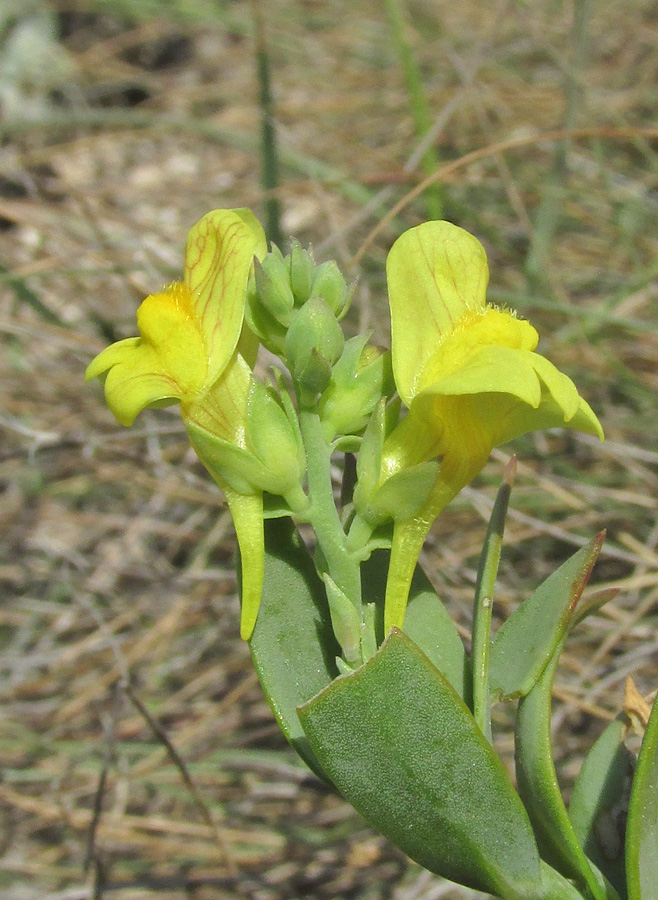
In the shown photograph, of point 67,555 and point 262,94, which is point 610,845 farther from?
point 262,94

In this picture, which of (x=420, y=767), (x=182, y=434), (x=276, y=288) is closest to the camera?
(x=420, y=767)

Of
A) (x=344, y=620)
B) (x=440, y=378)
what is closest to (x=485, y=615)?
(x=344, y=620)

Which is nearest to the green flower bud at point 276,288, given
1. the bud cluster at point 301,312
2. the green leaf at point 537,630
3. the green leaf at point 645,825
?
the bud cluster at point 301,312

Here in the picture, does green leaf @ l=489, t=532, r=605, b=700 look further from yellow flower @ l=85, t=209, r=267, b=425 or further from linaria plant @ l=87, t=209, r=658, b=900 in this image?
yellow flower @ l=85, t=209, r=267, b=425

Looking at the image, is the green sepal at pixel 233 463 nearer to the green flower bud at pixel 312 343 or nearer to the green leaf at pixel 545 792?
the green flower bud at pixel 312 343

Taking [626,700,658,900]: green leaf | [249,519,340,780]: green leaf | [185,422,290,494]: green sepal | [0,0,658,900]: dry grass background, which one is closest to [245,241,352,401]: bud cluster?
[185,422,290,494]: green sepal

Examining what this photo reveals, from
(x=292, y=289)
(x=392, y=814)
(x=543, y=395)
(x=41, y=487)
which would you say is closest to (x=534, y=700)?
(x=392, y=814)

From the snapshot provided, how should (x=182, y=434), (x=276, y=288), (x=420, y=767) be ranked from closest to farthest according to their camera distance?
(x=420, y=767) < (x=276, y=288) < (x=182, y=434)

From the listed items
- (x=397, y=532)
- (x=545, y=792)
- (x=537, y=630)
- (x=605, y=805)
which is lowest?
(x=605, y=805)

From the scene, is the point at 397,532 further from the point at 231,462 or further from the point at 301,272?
the point at 301,272
